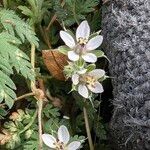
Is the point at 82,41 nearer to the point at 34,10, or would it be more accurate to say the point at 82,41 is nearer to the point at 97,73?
the point at 97,73

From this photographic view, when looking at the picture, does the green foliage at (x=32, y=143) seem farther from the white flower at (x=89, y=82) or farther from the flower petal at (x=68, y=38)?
the flower petal at (x=68, y=38)

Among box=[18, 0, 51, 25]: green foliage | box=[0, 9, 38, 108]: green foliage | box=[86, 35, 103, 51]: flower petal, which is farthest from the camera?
box=[18, 0, 51, 25]: green foliage

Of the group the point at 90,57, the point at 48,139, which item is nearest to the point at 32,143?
the point at 48,139

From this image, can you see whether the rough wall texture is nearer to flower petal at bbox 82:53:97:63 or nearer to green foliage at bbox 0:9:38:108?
flower petal at bbox 82:53:97:63

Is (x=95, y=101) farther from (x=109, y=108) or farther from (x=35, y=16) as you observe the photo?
(x=35, y=16)

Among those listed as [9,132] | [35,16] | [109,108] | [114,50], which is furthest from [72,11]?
[9,132]

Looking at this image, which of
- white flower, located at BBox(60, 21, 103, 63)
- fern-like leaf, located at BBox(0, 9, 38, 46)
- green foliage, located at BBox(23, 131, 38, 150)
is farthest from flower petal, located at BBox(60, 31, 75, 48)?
green foliage, located at BBox(23, 131, 38, 150)
